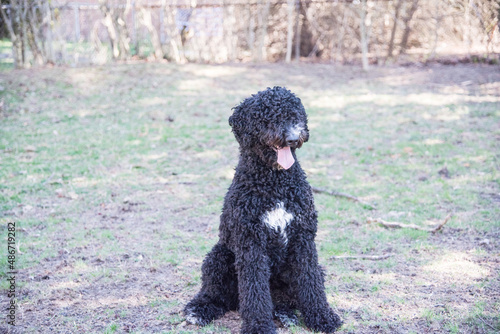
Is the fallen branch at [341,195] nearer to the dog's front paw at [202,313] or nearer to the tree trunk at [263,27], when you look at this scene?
the dog's front paw at [202,313]

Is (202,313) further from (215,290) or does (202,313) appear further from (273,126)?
(273,126)

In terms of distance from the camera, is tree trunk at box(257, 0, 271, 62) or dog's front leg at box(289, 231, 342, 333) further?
tree trunk at box(257, 0, 271, 62)

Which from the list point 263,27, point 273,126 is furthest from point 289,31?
point 273,126

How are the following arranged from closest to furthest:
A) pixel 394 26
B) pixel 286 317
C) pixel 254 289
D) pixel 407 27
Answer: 1. pixel 254 289
2. pixel 286 317
3. pixel 394 26
4. pixel 407 27

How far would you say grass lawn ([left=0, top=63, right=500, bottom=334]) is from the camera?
387 centimetres

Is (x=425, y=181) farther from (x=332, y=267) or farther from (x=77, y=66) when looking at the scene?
(x=77, y=66)

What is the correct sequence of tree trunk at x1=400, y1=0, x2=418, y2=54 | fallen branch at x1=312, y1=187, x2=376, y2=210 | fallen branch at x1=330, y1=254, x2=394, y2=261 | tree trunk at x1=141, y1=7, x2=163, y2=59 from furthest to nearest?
tree trunk at x1=400, y1=0, x2=418, y2=54
tree trunk at x1=141, y1=7, x2=163, y2=59
fallen branch at x1=312, y1=187, x2=376, y2=210
fallen branch at x1=330, y1=254, x2=394, y2=261

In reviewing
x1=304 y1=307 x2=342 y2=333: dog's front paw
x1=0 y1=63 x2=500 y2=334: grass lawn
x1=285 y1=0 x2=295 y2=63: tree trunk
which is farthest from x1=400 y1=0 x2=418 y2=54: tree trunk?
x1=304 y1=307 x2=342 y2=333: dog's front paw

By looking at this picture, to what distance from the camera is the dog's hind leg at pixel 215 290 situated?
353 centimetres

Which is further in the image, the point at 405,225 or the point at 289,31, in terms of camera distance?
the point at 289,31

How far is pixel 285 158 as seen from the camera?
127 inches

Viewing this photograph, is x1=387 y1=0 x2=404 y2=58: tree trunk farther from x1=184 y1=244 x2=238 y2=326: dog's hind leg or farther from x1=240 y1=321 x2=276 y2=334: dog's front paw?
x1=240 y1=321 x2=276 y2=334: dog's front paw

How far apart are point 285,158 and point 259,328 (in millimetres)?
1179

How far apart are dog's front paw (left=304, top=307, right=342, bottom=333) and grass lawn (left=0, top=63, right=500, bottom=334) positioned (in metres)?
0.09
